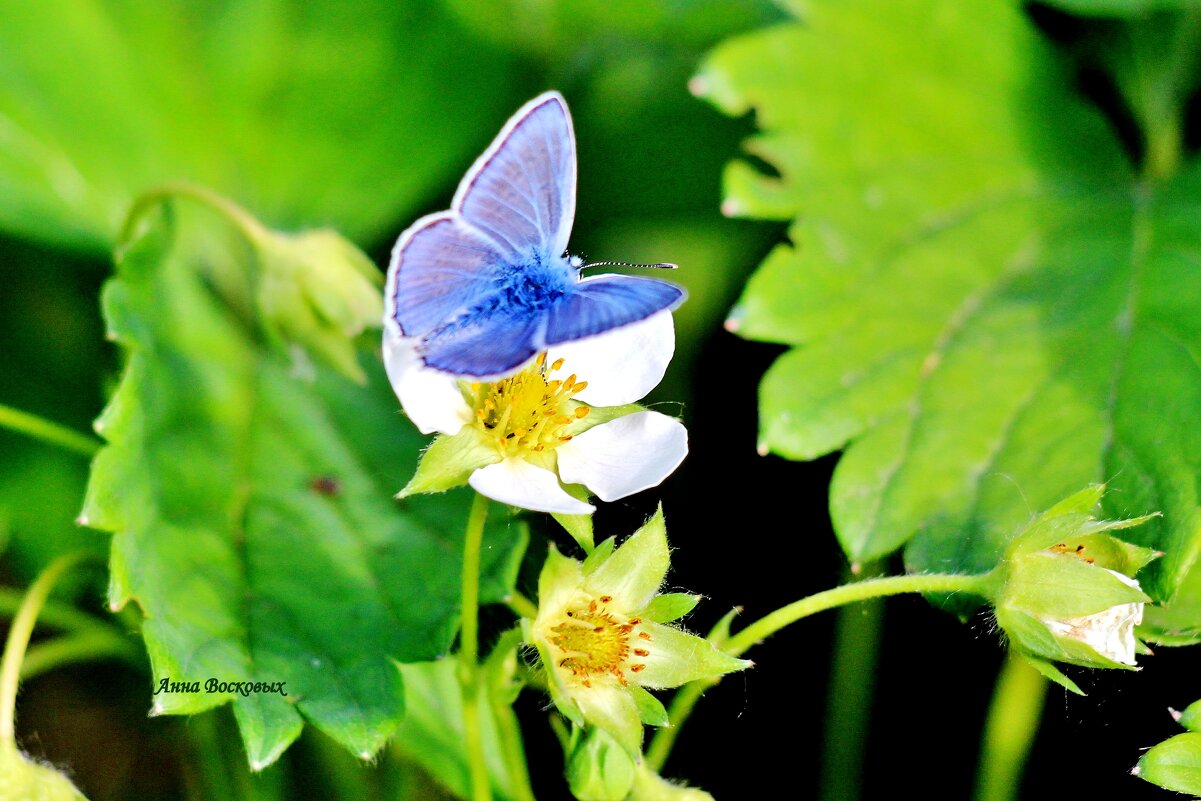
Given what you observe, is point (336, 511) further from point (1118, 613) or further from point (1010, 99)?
point (1010, 99)

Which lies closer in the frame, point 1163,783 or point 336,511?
point 1163,783

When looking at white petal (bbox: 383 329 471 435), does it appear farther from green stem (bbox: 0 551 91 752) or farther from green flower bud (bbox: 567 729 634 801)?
green stem (bbox: 0 551 91 752)

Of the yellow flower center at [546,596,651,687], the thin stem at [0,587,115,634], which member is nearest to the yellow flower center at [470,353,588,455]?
the yellow flower center at [546,596,651,687]

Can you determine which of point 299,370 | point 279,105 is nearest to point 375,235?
point 279,105

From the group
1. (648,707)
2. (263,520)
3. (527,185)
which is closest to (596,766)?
(648,707)

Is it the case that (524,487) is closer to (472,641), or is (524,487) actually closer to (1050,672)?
(472,641)

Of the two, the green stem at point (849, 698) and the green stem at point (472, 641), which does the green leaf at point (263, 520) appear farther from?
the green stem at point (849, 698)
